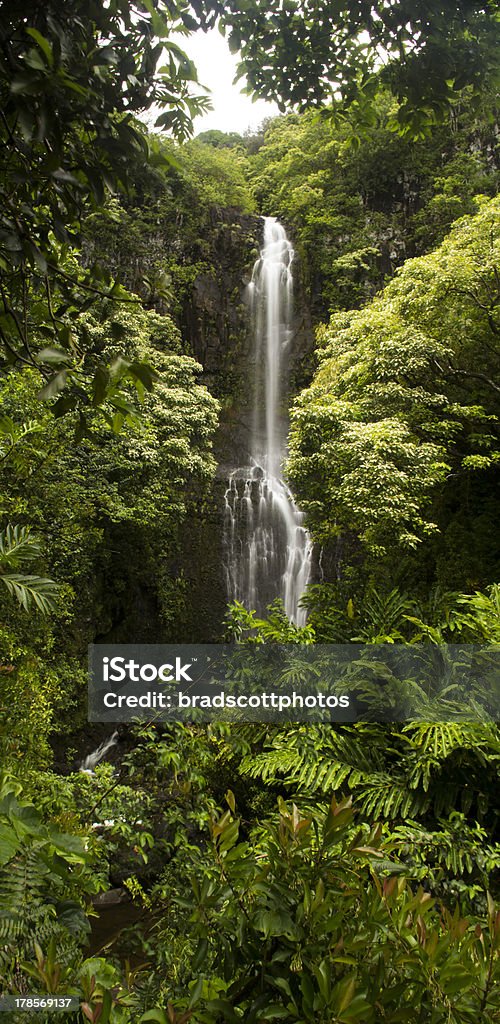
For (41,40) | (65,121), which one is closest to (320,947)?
(41,40)

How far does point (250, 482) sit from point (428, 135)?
33.0 feet

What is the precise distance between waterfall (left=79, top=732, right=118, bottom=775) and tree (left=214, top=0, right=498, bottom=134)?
9.34 meters

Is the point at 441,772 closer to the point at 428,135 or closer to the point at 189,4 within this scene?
the point at 428,135

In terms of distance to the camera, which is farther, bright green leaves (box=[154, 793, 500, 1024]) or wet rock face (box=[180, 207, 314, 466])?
wet rock face (box=[180, 207, 314, 466])

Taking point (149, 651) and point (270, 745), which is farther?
point (149, 651)

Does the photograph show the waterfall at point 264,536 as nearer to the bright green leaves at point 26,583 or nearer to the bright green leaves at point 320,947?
the bright green leaves at point 26,583

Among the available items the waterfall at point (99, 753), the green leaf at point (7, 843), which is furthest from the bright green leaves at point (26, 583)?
the waterfall at point (99, 753)

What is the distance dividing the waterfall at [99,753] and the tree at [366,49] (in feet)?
30.6

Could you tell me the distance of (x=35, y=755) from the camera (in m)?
4.14

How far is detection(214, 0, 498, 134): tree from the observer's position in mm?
1839

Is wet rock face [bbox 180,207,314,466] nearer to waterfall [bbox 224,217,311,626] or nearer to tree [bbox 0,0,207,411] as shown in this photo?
waterfall [bbox 224,217,311,626]

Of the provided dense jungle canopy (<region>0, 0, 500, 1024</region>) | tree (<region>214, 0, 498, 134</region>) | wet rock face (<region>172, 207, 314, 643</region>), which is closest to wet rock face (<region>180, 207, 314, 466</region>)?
wet rock face (<region>172, 207, 314, 643</region>)

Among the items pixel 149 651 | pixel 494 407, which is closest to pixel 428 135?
pixel 494 407

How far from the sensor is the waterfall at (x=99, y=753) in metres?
9.02
